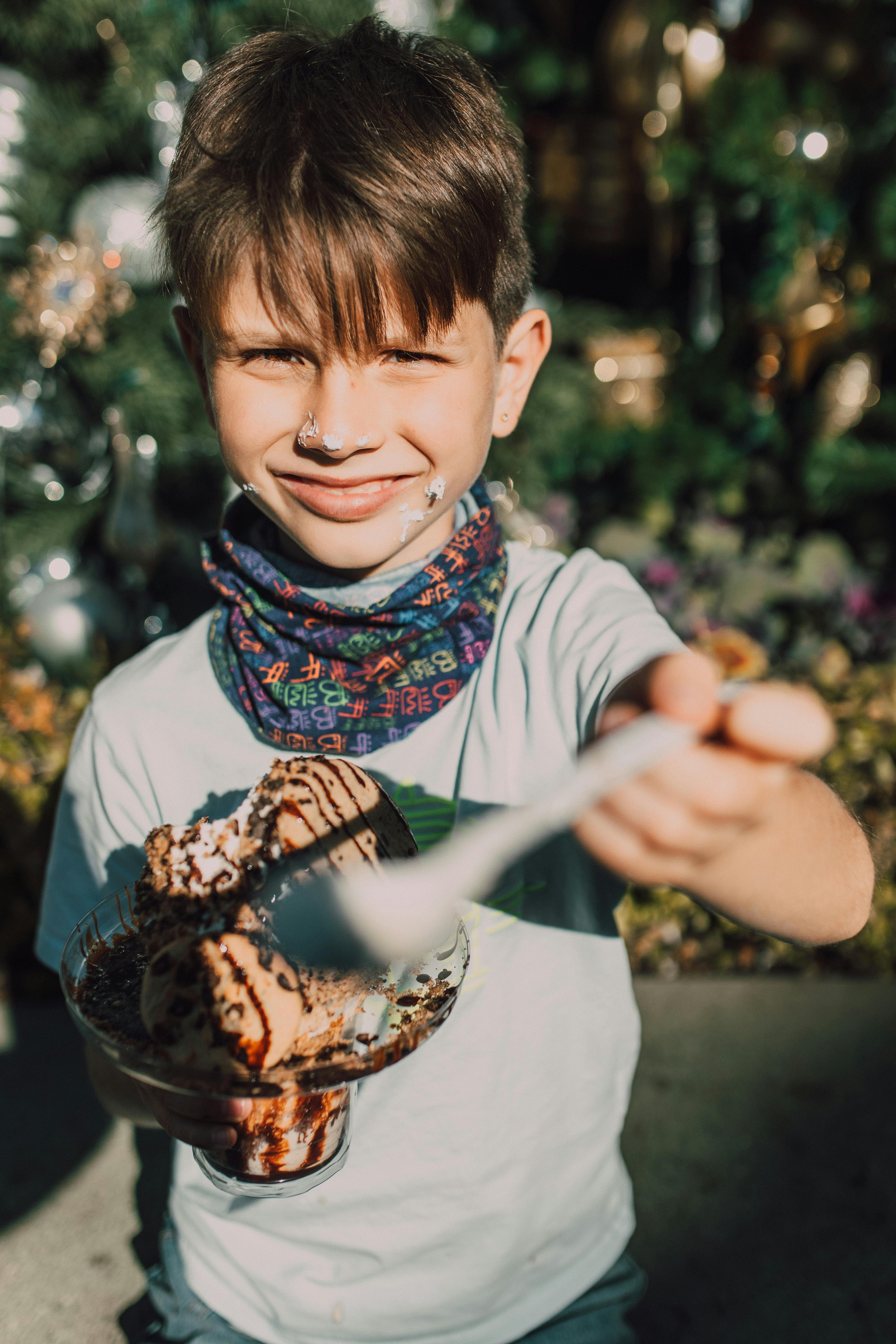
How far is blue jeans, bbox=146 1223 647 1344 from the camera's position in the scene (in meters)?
1.29

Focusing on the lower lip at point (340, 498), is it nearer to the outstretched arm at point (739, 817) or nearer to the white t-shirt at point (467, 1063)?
the white t-shirt at point (467, 1063)

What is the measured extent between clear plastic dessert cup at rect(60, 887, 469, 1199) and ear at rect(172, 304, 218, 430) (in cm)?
69

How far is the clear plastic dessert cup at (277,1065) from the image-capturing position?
0.80 m

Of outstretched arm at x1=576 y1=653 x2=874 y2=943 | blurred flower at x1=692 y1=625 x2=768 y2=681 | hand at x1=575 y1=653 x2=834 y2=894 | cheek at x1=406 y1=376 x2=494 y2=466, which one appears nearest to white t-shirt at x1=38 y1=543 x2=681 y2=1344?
cheek at x1=406 y1=376 x2=494 y2=466

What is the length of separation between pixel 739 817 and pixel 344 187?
0.82 m

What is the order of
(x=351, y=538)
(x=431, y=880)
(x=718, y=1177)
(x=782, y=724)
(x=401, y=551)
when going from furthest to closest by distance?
1. (x=718, y=1177)
2. (x=401, y=551)
3. (x=351, y=538)
4. (x=431, y=880)
5. (x=782, y=724)

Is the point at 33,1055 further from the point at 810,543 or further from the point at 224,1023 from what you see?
the point at 810,543

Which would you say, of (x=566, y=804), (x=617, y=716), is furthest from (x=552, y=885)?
(x=566, y=804)

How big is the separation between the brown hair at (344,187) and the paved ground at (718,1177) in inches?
72.6

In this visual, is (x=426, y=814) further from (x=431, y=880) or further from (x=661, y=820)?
(x=661, y=820)

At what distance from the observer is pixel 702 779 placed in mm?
668

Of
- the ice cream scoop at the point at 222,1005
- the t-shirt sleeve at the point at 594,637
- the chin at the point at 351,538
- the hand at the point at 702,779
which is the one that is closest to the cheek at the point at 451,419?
the chin at the point at 351,538

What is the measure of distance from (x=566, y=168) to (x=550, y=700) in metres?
2.82

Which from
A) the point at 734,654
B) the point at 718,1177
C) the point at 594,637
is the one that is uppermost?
the point at 594,637
